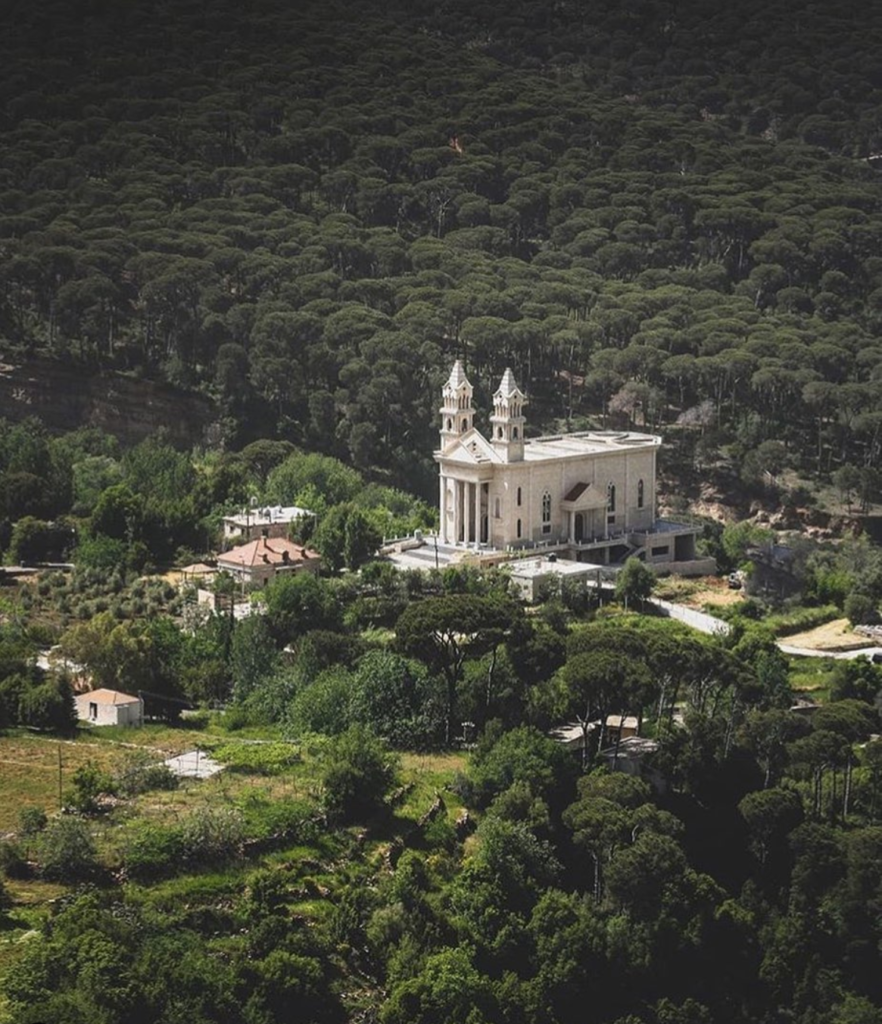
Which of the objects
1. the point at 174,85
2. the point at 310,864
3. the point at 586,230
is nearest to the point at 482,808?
the point at 310,864

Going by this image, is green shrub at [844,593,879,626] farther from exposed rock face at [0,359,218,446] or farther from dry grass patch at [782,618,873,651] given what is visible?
exposed rock face at [0,359,218,446]

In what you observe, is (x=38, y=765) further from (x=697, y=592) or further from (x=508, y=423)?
(x=697, y=592)

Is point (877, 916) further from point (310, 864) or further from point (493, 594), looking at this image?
point (493, 594)

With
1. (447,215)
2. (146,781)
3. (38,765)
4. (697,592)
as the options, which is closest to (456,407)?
(697,592)

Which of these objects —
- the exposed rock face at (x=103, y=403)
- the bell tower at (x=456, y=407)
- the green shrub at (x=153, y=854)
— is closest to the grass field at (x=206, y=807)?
the green shrub at (x=153, y=854)

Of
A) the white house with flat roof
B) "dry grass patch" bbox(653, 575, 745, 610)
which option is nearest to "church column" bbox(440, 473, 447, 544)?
the white house with flat roof

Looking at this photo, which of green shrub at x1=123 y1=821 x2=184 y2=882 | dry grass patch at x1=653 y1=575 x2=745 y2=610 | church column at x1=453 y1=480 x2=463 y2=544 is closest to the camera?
green shrub at x1=123 y1=821 x2=184 y2=882
